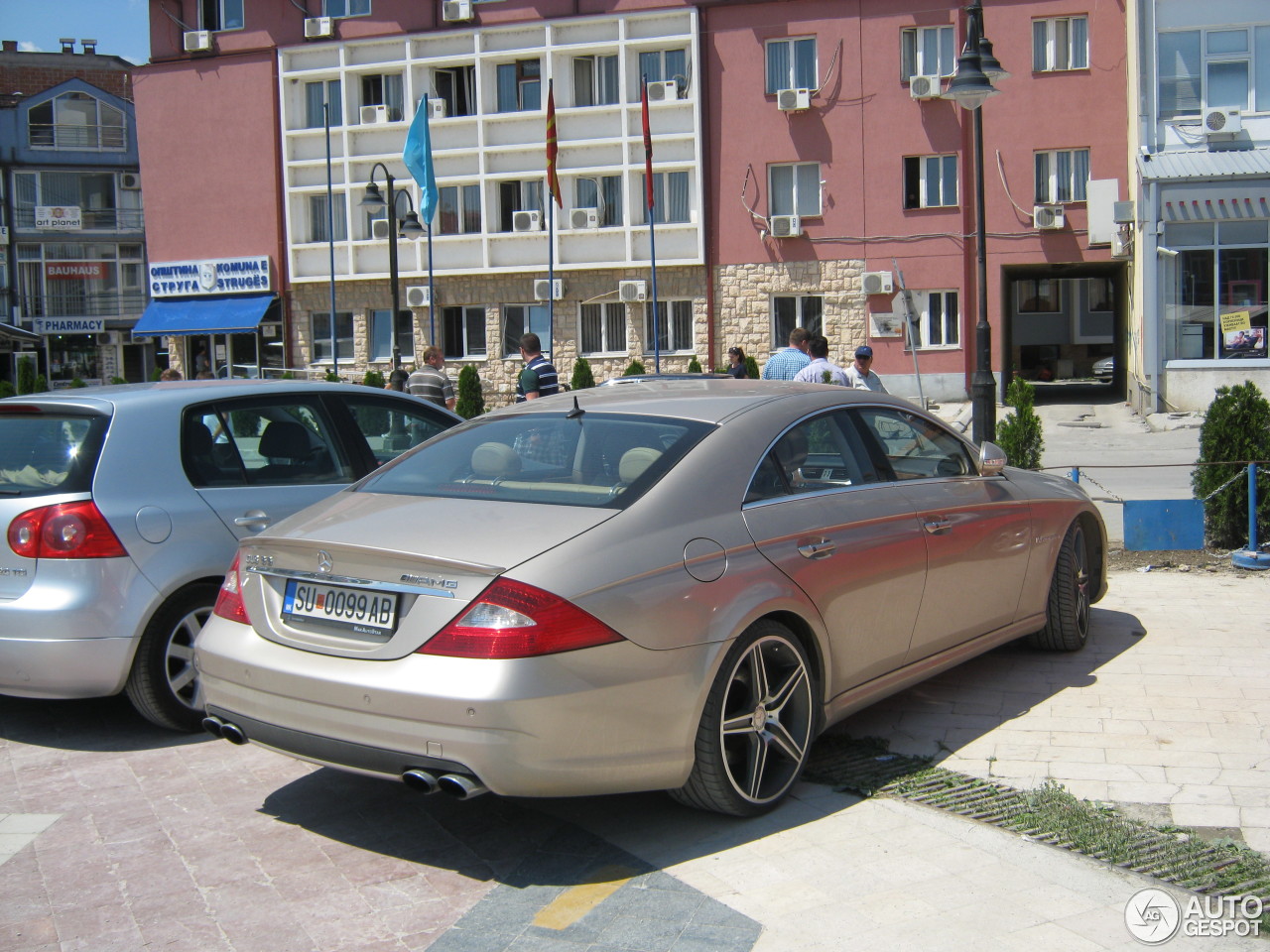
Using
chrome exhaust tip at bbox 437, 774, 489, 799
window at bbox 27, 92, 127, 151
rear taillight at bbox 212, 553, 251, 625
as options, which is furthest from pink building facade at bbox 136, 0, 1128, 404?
chrome exhaust tip at bbox 437, 774, 489, 799

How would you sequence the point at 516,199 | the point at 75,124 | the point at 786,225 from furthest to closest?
the point at 75,124 < the point at 516,199 < the point at 786,225

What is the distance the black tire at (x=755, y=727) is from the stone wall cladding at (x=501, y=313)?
27.2 metres

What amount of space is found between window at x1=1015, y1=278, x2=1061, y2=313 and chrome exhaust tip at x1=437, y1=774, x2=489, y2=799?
113ft

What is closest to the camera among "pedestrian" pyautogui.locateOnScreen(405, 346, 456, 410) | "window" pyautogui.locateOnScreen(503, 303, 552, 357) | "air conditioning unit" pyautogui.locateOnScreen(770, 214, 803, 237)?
"pedestrian" pyautogui.locateOnScreen(405, 346, 456, 410)

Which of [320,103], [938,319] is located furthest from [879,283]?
[320,103]

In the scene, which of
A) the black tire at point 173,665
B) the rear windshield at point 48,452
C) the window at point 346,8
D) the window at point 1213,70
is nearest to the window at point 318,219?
the window at point 346,8

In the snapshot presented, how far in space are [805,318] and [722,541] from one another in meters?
27.6

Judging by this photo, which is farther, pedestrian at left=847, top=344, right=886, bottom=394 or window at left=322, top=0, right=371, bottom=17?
window at left=322, top=0, right=371, bottom=17

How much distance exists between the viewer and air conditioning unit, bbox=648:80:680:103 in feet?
102

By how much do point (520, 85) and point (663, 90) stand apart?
4.17 m

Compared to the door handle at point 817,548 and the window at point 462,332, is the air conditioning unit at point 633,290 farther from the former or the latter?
the door handle at point 817,548

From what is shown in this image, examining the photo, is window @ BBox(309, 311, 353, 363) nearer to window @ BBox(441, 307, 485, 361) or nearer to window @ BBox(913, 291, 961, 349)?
window @ BBox(441, 307, 485, 361)

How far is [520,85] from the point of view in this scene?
1294 inches

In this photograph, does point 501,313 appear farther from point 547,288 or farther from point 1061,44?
point 1061,44
